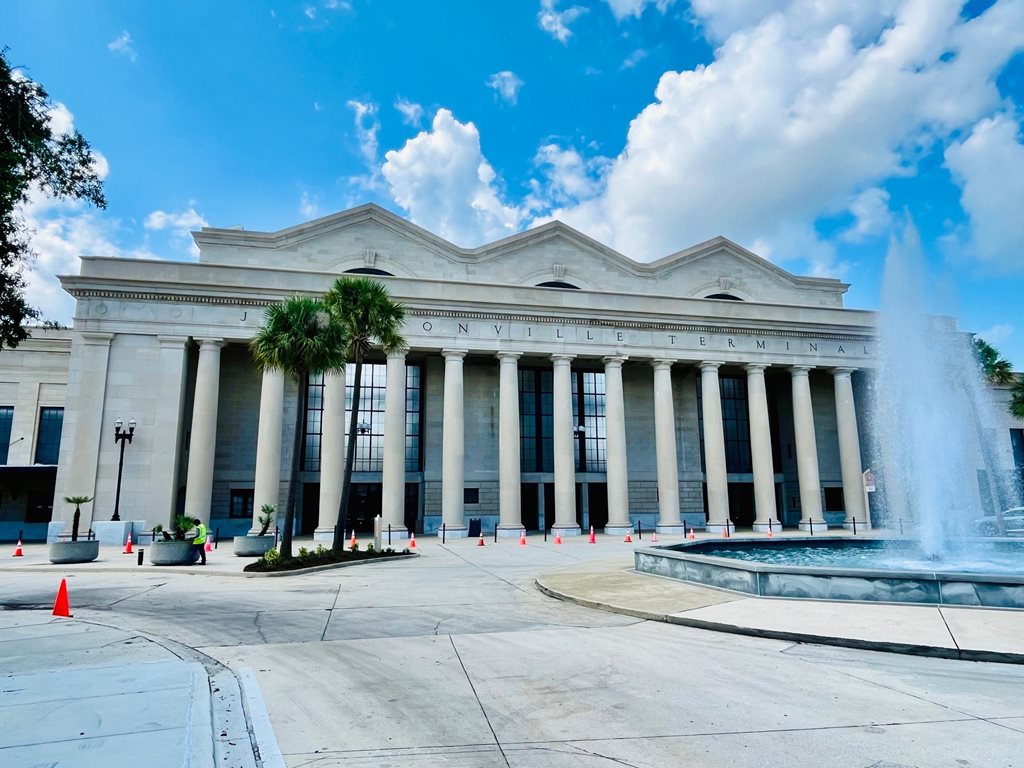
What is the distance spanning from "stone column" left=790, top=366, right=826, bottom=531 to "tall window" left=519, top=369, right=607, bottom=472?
475 inches

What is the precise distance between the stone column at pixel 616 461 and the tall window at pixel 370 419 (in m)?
11.7

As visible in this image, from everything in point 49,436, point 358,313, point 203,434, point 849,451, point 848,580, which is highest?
point 358,313

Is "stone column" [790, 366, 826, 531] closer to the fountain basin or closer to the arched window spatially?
the arched window

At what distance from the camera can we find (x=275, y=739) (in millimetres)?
5242

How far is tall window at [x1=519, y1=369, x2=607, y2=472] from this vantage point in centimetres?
3972

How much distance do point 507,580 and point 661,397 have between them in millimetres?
22550

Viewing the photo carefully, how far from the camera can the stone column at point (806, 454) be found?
37094mm

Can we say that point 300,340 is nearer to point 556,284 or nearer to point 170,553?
point 170,553

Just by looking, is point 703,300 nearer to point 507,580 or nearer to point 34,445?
point 507,580

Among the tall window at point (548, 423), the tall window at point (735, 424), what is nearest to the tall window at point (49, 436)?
the tall window at point (548, 423)

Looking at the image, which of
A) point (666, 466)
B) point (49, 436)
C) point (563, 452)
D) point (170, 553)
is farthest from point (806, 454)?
point (49, 436)

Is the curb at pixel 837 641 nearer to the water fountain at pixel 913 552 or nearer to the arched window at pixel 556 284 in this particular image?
the water fountain at pixel 913 552

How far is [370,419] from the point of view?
37.6m

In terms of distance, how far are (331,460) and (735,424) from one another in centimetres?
2738
